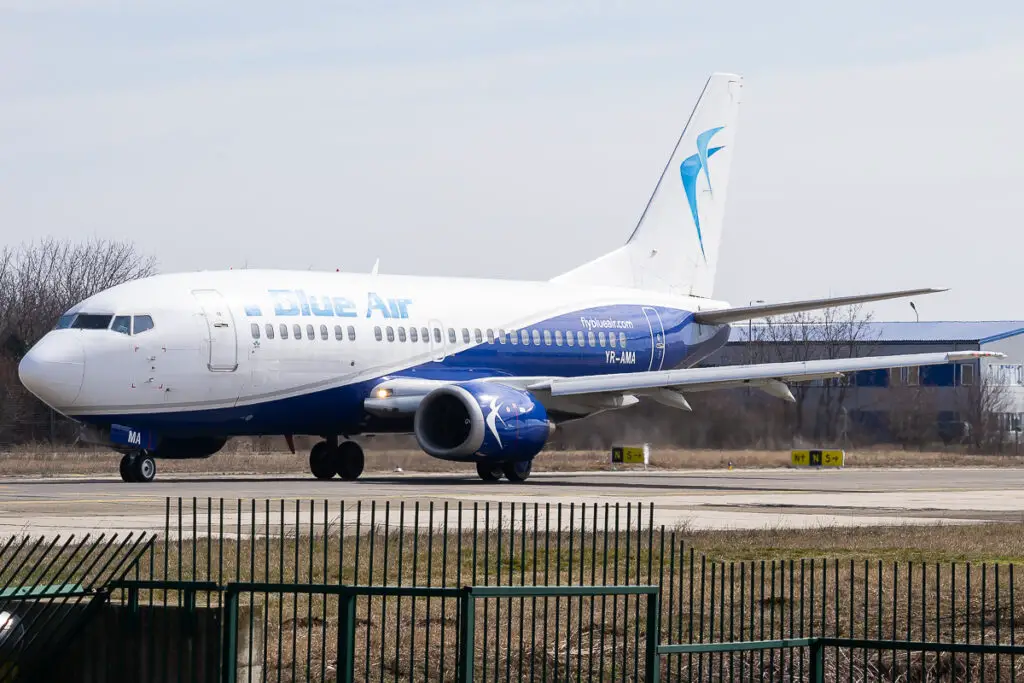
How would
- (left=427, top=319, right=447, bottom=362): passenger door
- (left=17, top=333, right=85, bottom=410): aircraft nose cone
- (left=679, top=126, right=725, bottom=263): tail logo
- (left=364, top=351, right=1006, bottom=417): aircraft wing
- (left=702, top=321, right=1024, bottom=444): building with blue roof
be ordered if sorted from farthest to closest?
1. (left=702, top=321, right=1024, bottom=444): building with blue roof
2. (left=679, top=126, right=725, bottom=263): tail logo
3. (left=427, top=319, right=447, bottom=362): passenger door
4. (left=364, top=351, right=1006, bottom=417): aircraft wing
5. (left=17, top=333, right=85, bottom=410): aircraft nose cone

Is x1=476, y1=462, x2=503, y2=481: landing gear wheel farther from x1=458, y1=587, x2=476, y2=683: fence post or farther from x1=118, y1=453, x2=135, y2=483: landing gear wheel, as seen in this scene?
x1=458, y1=587, x2=476, y2=683: fence post

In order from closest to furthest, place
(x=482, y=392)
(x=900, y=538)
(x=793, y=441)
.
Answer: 1. (x=900, y=538)
2. (x=482, y=392)
3. (x=793, y=441)

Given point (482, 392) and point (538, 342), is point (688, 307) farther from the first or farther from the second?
point (482, 392)

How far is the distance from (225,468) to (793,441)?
58.7ft

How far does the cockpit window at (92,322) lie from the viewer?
31953 mm

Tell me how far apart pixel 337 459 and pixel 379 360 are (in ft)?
7.96

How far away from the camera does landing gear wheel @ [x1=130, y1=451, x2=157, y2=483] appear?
106 ft

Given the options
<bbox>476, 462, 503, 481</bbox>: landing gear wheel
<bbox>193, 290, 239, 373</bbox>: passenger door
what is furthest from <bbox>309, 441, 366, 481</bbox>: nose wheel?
<bbox>193, 290, 239, 373</bbox>: passenger door

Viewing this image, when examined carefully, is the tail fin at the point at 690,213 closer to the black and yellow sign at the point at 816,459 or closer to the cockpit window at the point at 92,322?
the black and yellow sign at the point at 816,459

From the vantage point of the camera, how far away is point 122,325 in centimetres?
3195

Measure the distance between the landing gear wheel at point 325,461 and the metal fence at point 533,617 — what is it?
1657cm

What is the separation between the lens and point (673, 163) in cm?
4412

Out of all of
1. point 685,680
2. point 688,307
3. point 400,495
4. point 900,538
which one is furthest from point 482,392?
point 685,680

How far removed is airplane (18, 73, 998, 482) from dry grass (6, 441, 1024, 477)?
4.03 metres
